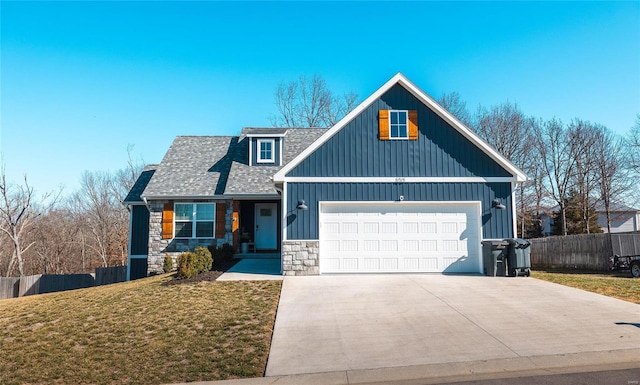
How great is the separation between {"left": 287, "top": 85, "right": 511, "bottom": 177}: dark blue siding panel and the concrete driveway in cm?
378

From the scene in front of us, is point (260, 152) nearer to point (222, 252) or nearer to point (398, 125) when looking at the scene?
point (222, 252)

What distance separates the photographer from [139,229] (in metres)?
18.8

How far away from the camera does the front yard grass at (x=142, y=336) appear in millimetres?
5742

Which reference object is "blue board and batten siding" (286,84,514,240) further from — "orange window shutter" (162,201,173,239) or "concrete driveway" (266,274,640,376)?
"orange window shutter" (162,201,173,239)

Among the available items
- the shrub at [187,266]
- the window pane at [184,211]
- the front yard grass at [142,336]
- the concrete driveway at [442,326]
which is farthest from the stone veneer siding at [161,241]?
the concrete driveway at [442,326]

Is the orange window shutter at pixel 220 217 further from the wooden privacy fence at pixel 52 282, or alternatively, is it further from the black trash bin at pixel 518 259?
the black trash bin at pixel 518 259

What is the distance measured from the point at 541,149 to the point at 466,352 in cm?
3300

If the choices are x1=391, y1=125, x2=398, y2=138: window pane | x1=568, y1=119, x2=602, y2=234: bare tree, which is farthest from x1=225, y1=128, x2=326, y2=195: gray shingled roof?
x1=568, y1=119, x2=602, y2=234: bare tree

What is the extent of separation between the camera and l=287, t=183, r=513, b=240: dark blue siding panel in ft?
42.3

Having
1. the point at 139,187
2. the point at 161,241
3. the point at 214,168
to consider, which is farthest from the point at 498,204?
the point at 139,187

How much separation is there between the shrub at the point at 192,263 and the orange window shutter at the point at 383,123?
6801mm

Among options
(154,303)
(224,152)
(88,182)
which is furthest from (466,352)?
(88,182)

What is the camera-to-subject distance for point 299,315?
8.17m

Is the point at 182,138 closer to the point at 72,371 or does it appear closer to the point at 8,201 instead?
the point at 8,201
